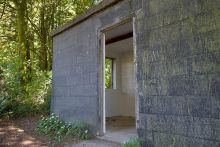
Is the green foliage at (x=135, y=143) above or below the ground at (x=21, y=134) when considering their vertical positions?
above

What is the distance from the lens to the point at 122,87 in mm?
11211

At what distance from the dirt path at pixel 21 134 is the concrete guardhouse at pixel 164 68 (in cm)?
121

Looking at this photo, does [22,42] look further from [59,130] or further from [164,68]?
[164,68]

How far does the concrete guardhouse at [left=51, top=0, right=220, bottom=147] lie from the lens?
3977 mm

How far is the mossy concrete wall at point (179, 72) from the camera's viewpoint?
3938mm

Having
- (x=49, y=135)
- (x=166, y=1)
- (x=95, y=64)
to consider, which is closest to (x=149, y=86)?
(x=166, y=1)

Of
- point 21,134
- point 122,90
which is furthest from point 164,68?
point 122,90

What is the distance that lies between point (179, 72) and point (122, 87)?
6863 millimetres

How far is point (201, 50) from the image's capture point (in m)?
4.08

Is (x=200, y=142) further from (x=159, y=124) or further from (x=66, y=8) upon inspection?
(x=66, y=8)

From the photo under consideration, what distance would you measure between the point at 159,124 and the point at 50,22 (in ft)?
32.7

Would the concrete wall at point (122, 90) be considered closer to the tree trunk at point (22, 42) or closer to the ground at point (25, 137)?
the ground at point (25, 137)

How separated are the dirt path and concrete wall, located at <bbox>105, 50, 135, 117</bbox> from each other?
2.82m

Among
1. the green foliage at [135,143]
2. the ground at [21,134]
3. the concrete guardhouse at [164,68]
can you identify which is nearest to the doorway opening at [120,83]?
the ground at [21,134]
